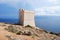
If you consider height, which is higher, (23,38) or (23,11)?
(23,11)

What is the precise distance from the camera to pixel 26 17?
1438 inches

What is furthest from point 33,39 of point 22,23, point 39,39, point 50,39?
point 22,23

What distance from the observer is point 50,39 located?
2889cm

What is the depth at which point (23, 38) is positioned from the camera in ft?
85.1

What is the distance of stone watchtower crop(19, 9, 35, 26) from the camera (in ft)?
119

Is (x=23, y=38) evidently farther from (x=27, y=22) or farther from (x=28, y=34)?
(x=27, y=22)

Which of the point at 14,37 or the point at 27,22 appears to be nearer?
the point at 14,37

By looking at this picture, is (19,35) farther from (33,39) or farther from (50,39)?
(50,39)

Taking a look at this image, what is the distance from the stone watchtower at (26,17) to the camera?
119ft

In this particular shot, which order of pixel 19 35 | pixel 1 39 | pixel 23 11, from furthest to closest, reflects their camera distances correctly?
pixel 23 11 < pixel 19 35 < pixel 1 39

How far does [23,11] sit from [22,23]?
199cm

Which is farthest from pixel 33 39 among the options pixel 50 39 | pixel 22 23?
pixel 22 23

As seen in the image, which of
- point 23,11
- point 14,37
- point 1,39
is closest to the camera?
point 1,39

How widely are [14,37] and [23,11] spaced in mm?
10840
